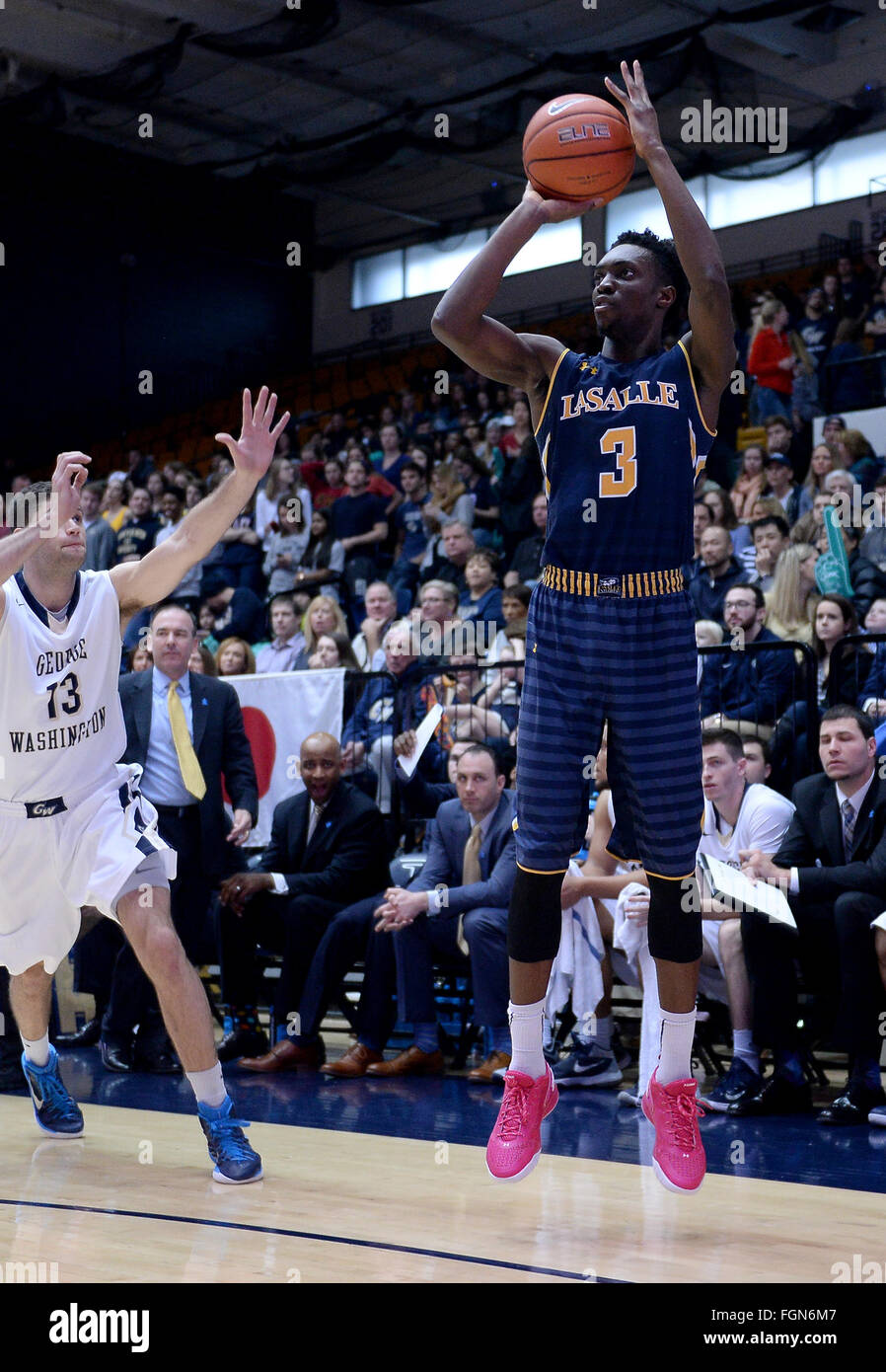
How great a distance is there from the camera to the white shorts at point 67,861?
4320 millimetres

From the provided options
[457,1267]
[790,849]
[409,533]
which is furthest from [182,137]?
[457,1267]

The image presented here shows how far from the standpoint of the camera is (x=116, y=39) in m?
15.8

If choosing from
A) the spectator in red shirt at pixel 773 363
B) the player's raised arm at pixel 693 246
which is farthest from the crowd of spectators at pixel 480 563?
the player's raised arm at pixel 693 246

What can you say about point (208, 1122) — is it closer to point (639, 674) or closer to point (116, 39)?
point (639, 674)

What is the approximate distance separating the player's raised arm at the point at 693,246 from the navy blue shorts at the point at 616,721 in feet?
2.10

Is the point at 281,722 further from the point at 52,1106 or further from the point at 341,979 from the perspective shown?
the point at 52,1106

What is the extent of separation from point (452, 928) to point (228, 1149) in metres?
2.45

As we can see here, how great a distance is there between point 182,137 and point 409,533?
9031mm

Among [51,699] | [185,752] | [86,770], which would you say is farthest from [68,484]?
[185,752]

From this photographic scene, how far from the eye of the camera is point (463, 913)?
6461 mm

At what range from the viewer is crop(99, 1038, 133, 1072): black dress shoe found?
22.1ft

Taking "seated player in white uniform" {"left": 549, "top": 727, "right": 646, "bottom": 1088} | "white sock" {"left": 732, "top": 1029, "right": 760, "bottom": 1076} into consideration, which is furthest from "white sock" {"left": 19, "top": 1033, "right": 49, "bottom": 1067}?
"white sock" {"left": 732, "top": 1029, "right": 760, "bottom": 1076}

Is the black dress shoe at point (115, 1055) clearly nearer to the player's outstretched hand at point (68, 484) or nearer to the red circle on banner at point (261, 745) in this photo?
the red circle on banner at point (261, 745)
